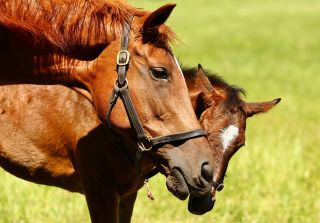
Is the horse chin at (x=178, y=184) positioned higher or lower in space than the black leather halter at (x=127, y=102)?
lower

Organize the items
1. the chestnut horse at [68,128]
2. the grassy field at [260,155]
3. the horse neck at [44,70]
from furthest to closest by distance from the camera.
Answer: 1. the grassy field at [260,155]
2. the chestnut horse at [68,128]
3. the horse neck at [44,70]

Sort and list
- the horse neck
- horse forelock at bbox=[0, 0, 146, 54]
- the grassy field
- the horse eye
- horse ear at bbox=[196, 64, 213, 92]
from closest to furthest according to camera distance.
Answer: the horse eye < horse forelock at bbox=[0, 0, 146, 54] < the horse neck < horse ear at bbox=[196, 64, 213, 92] < the grassy field

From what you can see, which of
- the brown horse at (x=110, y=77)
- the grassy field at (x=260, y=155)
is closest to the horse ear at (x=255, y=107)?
the grassy field at (x=260, y=155)

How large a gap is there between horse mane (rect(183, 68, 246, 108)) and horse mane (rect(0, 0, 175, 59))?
1.29 meters

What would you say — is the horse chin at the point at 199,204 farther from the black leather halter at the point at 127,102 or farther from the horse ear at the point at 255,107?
the horse ear at the point at 255,107

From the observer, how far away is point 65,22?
4.48 metres

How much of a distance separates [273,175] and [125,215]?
10.00 ft

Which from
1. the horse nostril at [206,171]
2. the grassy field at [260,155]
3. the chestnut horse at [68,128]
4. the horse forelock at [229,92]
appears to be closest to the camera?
the horse nostril at [206,171]

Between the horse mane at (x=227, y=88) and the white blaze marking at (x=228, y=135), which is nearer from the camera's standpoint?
the white blaze marking at (x=228, y=135)

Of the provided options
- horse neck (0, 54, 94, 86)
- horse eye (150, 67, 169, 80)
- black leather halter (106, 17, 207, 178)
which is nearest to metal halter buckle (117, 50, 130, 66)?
black leather halter (106, 17, 207, 178)

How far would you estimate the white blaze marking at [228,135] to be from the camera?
5270mm

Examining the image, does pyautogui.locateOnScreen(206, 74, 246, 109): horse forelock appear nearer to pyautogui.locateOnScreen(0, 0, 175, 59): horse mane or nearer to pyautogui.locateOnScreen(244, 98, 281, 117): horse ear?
pyautogui.locateOnScreen(244, 98, 281, 117): horse ear

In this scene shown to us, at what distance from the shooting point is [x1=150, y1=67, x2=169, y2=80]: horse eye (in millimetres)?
4246

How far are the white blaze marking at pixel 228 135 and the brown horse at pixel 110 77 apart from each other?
62 centimetres
